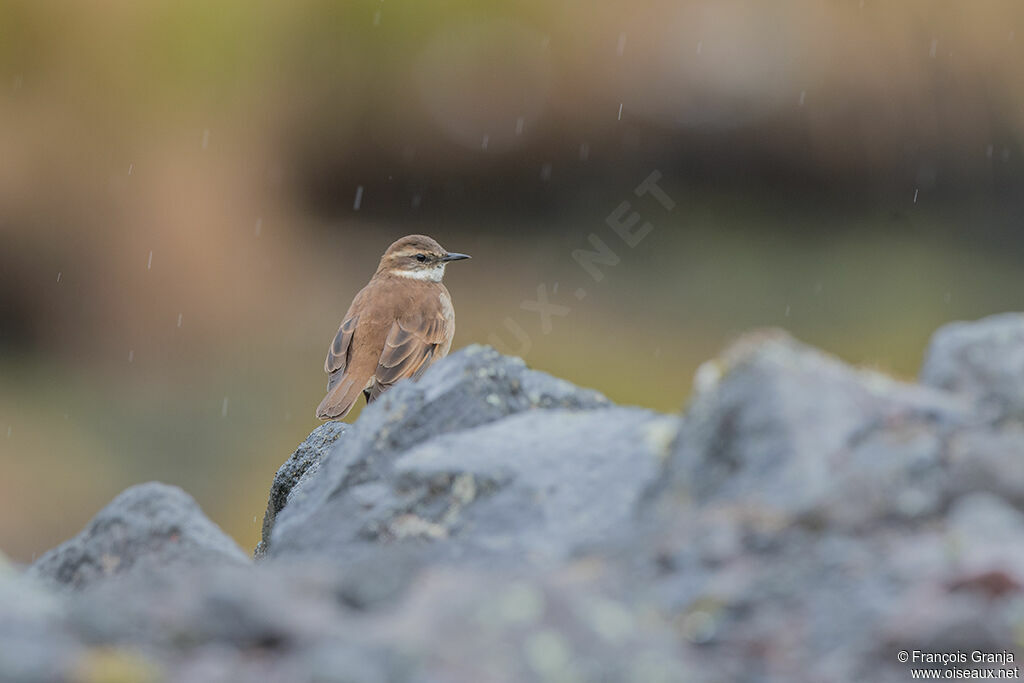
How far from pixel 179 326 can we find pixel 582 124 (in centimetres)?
449

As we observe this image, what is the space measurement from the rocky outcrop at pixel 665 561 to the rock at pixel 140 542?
0.16m

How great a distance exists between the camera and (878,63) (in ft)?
39.0

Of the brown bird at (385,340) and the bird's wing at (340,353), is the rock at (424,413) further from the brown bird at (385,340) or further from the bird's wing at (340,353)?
the bird's wing at (340,353)

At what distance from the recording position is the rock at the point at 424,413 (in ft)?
10.8

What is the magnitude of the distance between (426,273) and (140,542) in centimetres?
485

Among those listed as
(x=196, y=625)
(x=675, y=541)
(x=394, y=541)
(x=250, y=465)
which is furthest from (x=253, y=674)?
(x=250, y=465)

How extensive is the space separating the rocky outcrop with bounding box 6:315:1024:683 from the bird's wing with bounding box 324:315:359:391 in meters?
4.28

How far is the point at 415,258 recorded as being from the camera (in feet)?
26.5

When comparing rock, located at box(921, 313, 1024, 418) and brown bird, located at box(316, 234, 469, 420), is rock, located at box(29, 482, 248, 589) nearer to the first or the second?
rock, located at box(921, 313, 1024, 418)

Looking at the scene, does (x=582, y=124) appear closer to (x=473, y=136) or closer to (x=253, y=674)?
(x=473, y=136)

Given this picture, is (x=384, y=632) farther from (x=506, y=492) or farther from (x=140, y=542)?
(x=140, y=542)

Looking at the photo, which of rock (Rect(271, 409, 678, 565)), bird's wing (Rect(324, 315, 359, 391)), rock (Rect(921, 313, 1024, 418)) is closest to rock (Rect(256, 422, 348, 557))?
rock (Rect(271, 409, 678, 565))

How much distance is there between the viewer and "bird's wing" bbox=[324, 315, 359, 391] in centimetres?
744

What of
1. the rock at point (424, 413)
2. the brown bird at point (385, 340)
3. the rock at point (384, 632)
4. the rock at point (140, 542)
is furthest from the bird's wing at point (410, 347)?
the rock at point (384, 632)
